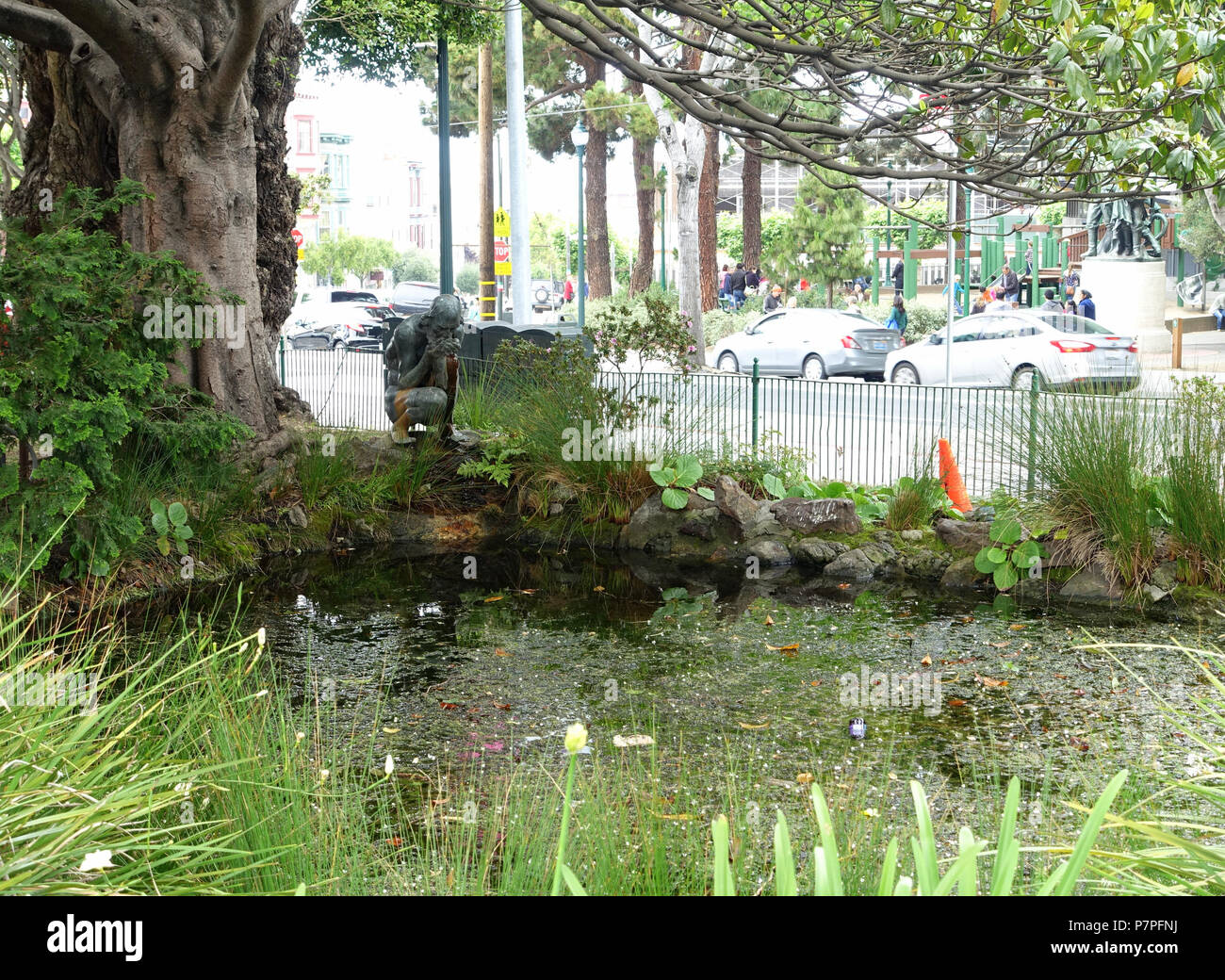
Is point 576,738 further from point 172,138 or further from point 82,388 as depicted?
point 172,138

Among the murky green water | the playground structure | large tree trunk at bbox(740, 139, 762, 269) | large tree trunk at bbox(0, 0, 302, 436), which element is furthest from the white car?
large tree trunk at bbox(740, 139, 762, 269)

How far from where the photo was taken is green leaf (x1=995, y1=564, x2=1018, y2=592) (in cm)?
941

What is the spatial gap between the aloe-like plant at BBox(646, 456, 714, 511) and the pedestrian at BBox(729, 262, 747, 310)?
85.2 feet

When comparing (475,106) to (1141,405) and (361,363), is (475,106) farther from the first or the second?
(1141,405)

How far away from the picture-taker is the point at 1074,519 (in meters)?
9.30

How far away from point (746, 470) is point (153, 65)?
19.0ft

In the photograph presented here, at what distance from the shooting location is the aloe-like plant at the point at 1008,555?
30.7 ft

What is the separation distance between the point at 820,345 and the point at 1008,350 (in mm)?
4775

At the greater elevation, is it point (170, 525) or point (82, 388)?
point (82, 388)

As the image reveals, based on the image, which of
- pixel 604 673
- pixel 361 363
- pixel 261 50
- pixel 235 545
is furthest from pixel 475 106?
pixel 604 673

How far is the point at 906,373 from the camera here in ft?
75.0

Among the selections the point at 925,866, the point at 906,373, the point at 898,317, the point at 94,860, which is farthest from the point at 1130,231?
the point at 94,860

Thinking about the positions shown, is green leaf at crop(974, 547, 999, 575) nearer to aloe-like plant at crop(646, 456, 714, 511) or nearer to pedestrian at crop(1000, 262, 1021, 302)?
aloe-like plant at crop(646, 456, 714, 511)
